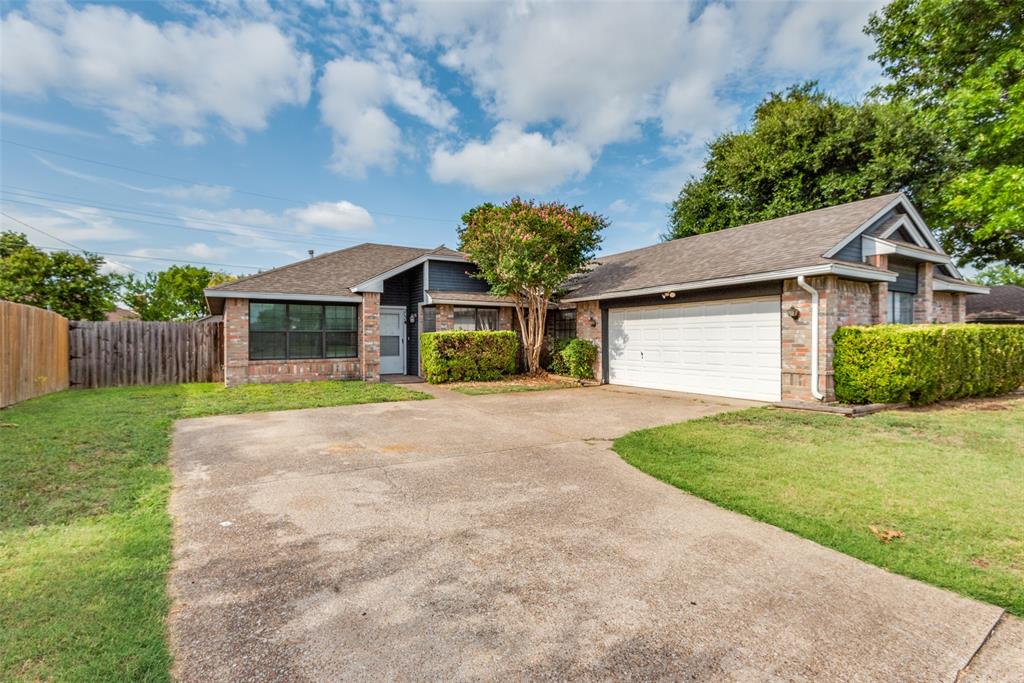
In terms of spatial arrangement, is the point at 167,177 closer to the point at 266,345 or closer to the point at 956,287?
the point at 266,345

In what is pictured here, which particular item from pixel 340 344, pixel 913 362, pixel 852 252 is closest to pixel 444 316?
pixel 340 344

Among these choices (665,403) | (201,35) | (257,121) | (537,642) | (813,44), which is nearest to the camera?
(537,642)

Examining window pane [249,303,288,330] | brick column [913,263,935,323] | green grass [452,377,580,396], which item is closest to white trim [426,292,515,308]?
green grass [452,377,580,396]

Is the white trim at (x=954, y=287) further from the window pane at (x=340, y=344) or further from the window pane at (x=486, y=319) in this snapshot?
the window pane at (x=340, y=344)

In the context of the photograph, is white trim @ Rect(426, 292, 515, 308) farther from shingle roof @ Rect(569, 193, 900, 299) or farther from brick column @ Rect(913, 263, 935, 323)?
brick column @ Rect(913, 263, 935, 323)

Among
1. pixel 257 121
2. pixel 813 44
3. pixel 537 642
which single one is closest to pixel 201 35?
pixel 257 121

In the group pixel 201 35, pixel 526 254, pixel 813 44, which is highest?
pixel 813 44

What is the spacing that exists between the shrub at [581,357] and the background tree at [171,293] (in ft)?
78.1

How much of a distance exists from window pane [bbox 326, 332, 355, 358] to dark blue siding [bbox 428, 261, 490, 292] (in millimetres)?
3090

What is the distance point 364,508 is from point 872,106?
1014 inches

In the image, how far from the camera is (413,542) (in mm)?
3355

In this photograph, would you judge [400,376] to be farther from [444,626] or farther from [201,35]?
[444,626]

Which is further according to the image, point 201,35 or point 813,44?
point 813,44

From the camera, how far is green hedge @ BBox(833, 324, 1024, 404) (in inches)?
340
